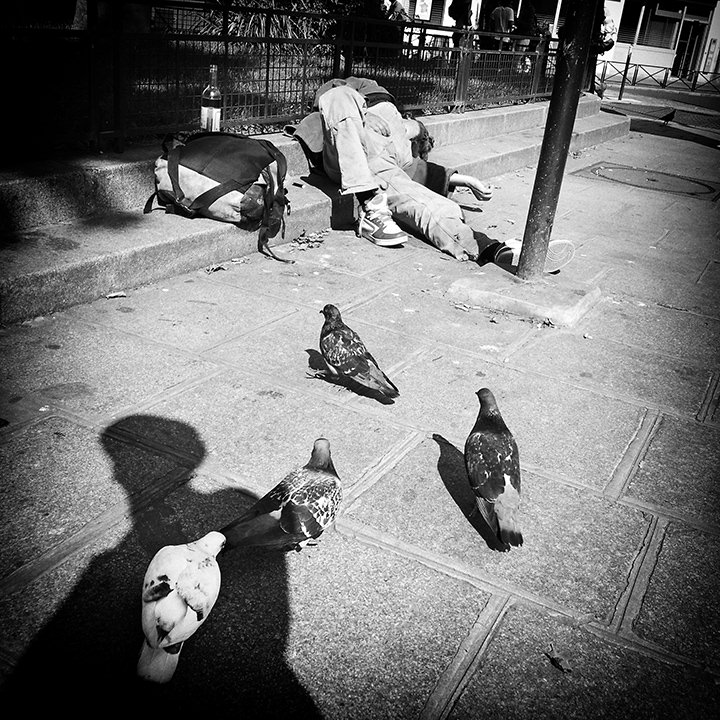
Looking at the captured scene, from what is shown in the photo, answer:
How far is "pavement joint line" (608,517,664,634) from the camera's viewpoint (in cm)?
273

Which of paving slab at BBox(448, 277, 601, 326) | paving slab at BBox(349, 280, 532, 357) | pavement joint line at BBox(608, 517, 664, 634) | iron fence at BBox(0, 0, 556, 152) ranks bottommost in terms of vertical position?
paving slab at BBox(349, 280, 532, 357)

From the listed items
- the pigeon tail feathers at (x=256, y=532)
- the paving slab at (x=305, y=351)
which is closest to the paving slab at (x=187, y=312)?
the paving slab at (x=305, y=351)

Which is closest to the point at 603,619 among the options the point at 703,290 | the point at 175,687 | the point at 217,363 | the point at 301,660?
the point at 301,660

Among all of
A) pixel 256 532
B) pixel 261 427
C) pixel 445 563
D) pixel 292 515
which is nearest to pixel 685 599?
pixel 445 563

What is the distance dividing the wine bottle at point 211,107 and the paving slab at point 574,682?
5.76 m

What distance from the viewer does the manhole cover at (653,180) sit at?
428 inches

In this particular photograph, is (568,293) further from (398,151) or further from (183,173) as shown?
(183,173)

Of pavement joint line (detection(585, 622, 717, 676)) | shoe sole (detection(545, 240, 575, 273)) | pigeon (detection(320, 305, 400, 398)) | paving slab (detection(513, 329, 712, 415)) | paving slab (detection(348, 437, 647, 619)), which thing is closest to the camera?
pavement joint line (detection(585, 622, 717, 676))

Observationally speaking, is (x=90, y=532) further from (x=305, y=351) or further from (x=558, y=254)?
(x=558, y=254)

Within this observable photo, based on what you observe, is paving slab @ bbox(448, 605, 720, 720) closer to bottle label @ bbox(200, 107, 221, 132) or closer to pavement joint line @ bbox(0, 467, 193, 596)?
pavement joint line @ bbox(0, 467, 193, 596)

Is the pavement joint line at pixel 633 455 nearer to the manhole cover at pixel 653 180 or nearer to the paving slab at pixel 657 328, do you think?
the paving slab at pixel 657 328

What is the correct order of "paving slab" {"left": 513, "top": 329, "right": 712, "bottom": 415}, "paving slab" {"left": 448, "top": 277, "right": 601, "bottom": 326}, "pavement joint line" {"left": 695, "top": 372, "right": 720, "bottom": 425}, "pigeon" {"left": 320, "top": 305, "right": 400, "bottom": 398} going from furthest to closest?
1. "paving slab" {"left": 448, "top": 277, "right": 601, "bottom": 326}
2. "paving slab" {"left": 513, "top": 329, "right": 712, "bottom": 415}
3. "pavement joint line" {"left": 695, "top": 372, "right": 720, "bottom": 425}
4. "pigeon" {"left": 320, "top": 305, "right": 400, "bottom": 398}

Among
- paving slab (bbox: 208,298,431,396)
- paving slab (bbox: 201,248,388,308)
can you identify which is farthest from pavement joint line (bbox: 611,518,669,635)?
paving slab (bbox: 201,248,388,308)

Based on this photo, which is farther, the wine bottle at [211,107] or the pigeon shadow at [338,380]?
the wine bottle at [211,107]
